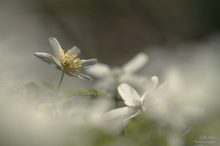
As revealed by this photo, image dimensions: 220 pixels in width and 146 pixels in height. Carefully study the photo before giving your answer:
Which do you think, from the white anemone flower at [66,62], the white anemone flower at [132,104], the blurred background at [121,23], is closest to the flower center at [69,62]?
the white anemone flower at [66,62]

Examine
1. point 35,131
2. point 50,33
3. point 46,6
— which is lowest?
point 35,131

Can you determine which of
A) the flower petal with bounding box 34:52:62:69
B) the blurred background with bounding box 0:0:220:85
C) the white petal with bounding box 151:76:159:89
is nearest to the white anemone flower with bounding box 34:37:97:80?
the flower petal with bounding box 34:52:62:69

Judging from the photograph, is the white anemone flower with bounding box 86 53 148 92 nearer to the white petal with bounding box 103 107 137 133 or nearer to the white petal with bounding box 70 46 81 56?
the white petal with bounding box 70 46 81 56

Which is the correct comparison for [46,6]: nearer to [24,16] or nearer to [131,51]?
[24,16]

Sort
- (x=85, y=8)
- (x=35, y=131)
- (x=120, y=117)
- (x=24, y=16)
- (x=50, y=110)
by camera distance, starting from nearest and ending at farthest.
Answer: (x=35, y=131)
(x=50, y=110)
(x=120, y=117)
(x=24, y=16)
(x=85, y=8)

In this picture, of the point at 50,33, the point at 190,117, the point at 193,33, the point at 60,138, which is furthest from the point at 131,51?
the point at 60,138

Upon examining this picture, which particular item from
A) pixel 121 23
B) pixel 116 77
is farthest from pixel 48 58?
pixel 121 23
